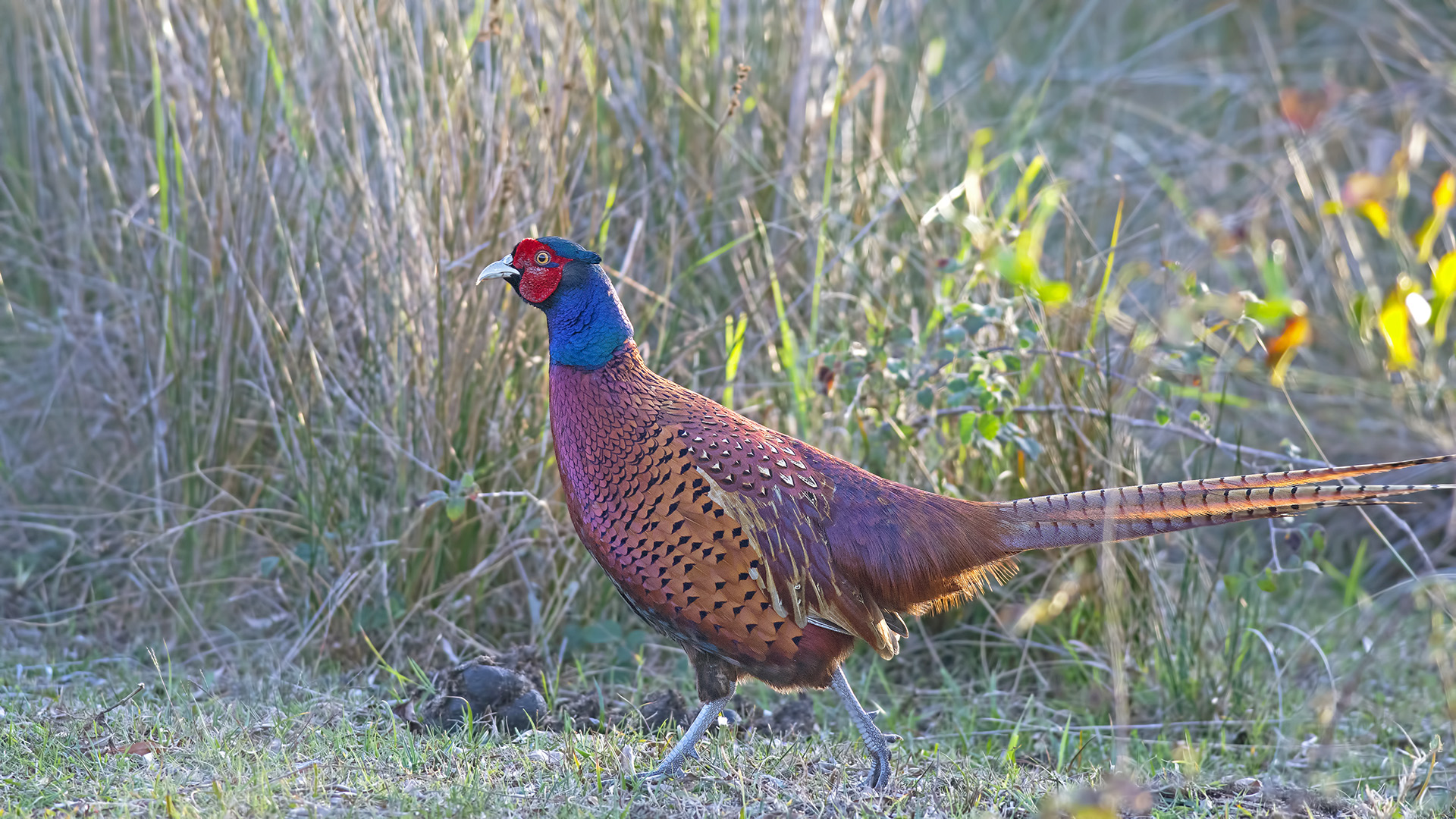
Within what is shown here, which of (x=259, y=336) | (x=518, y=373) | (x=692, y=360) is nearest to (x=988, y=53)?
(x=692, y=360)

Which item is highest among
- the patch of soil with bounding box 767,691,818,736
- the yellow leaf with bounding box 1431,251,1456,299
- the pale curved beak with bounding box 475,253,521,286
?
the yellow leaf with bounding box 1431,251,1456,299

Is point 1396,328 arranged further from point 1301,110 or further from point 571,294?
point 1301,110

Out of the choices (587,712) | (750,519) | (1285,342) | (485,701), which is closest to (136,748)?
(485,701)

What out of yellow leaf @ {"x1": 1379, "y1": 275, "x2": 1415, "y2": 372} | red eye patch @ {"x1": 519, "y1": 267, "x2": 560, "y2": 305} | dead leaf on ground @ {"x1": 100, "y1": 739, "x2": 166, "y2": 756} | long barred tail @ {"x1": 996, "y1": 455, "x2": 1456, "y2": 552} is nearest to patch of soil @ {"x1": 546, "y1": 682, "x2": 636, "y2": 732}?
dead leaf on ground @ {"x1": 100, "y1": 739, "x2": 166, "y2": 756}

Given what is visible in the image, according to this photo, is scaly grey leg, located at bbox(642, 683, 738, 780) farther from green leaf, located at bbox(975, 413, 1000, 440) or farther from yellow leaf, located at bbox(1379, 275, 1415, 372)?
yellow leaf, located at bbox(1379, 275, 1415, 372)

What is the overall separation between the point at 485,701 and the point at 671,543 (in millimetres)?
721

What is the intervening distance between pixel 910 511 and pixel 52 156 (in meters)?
3.25

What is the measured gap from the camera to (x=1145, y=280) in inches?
203

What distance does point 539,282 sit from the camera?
2.85 m

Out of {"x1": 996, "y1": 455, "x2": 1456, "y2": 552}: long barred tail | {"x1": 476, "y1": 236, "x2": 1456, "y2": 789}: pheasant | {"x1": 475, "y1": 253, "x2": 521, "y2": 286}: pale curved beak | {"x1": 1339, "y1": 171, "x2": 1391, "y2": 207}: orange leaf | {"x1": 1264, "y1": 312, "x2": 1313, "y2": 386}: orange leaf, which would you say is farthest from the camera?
{"x1": 475, "y1": 253, "x2": 521, "y2": 286}: pale curved beak

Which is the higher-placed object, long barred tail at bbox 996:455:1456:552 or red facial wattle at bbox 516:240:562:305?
red facial wattle at bbox 516:240:562:305

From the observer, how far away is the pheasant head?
9.29ft

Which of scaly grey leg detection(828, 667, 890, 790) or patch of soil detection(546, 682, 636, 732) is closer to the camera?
scaly grey leg detection(828, 667, 890, 790)

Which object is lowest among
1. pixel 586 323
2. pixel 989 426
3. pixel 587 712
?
pixel 587 712
